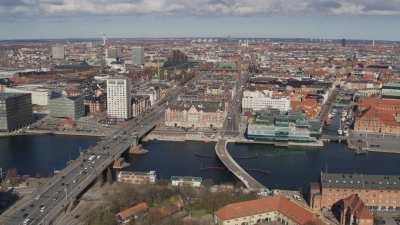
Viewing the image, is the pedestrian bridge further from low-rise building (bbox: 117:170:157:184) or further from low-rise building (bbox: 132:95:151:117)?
low-rise building (bbox: 132:95:151:117)

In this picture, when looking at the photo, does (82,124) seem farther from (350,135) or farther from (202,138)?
(350,135)

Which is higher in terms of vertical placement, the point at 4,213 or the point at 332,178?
the point at 332,178

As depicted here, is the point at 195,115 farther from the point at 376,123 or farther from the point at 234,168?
the point at 376,123

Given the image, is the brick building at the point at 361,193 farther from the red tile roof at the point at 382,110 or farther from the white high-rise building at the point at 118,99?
the white high-rise building at the point at 118,99

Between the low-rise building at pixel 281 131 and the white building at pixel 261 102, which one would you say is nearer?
the low-rise building at pixel 281 131

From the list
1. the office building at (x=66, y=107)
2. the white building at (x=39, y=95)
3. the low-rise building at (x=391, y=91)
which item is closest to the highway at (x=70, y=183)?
the office building at (x=66, y=107)

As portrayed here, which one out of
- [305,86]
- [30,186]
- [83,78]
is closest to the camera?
[30,186]

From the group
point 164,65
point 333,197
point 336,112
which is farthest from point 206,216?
point 164,65
